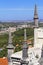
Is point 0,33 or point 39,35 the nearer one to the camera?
point 39,35

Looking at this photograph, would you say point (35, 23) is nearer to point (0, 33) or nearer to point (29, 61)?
point (29, 61)

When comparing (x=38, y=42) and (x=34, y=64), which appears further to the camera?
(x=38, y=42)

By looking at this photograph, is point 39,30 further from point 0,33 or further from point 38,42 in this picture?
point 0,33

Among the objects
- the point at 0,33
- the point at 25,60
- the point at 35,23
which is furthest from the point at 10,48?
the point at 0,33

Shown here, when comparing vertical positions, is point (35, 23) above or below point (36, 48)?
above

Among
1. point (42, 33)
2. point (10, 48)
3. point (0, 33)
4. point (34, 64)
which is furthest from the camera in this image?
point (0, 33)

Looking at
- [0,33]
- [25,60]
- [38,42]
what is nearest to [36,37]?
[38,42]

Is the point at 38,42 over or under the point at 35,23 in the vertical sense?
under

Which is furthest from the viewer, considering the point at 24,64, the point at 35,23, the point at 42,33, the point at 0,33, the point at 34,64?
the point at 0,33

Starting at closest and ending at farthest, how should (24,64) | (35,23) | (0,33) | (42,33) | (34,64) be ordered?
(34,64), (24,64), (42,33), (35,23), (0,33)
